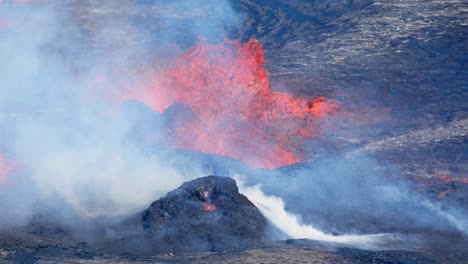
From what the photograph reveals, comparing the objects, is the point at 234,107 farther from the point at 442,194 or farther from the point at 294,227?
the point at 294,227

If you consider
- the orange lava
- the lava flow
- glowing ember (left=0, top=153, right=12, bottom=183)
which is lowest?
the orange lava

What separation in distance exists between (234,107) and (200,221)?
785 cm

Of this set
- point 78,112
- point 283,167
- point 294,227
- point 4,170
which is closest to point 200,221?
point 294,227

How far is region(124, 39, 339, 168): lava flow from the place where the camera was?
55.0ft

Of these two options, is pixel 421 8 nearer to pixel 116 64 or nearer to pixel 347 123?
pixel 347 123

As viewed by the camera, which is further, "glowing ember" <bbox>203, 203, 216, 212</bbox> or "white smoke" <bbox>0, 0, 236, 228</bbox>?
"white smoke" <bbox>0, 0, 236, 228</bbox>

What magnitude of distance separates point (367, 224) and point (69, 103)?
9490 millimetres

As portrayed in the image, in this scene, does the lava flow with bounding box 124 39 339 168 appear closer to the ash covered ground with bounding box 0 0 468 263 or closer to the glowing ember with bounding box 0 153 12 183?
the ash covered ground with bounding box 0 0 468 263

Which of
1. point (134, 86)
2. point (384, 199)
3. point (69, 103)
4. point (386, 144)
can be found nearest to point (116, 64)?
point (134, 86)

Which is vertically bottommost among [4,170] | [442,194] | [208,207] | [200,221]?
[200,221]

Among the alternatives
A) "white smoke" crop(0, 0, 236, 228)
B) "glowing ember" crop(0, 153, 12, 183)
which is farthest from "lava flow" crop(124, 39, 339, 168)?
"glowing ember" crop(0, 153, 12, 183)

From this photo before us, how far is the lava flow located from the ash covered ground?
51 cm

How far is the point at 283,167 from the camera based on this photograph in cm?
1502

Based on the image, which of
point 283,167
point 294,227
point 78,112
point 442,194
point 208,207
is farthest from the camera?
point 78,112
